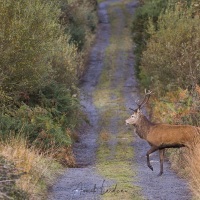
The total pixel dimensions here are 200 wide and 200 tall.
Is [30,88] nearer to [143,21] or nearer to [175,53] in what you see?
[175,53]

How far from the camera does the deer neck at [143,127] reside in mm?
19484

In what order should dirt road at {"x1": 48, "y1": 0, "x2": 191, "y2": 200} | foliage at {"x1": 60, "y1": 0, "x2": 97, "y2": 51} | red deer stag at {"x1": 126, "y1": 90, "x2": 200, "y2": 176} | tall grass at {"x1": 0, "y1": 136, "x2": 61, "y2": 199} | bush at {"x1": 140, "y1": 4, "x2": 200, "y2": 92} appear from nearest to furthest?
1. tall grass at {"x1": 0, "y1": 136, "x2": 61, "y2": 199}
2. dirt road at {"x1": 48, "y1": 0, "x2": 191, "y2": 200}
3. red deer stag at {"x1": 126, "y1": 90, "x2": 200, "y2": 176}
4. bush at {"x1": 140, "y1": 4, "x2": 200, "y2": 92}
5. foliage at {"x1": 60, "y1": 0, "x2": 97, "y2": 51}

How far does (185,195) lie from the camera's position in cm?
1491

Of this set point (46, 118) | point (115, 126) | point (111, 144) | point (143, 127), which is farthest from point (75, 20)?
point (143, 127)

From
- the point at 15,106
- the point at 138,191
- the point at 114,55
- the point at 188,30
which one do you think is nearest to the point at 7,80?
the point at 15,106

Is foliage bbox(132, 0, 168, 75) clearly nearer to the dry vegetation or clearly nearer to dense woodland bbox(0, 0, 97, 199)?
the dry vegetation

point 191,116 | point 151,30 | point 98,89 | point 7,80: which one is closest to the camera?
point 7,80

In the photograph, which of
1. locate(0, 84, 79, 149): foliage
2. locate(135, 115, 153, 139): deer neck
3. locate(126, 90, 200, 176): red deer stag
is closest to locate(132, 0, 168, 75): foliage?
locate(0, 84, 79, 149): foliage

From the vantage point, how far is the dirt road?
1530cm

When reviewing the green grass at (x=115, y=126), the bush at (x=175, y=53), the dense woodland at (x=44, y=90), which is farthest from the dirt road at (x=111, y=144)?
the bush at (x=175, y=53)

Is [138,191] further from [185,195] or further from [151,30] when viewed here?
[151,30]

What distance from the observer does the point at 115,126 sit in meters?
32.1

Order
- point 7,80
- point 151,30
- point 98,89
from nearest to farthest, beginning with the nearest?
point 7,80
point 151,30
point 98,89

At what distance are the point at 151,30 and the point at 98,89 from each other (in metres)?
8.56
